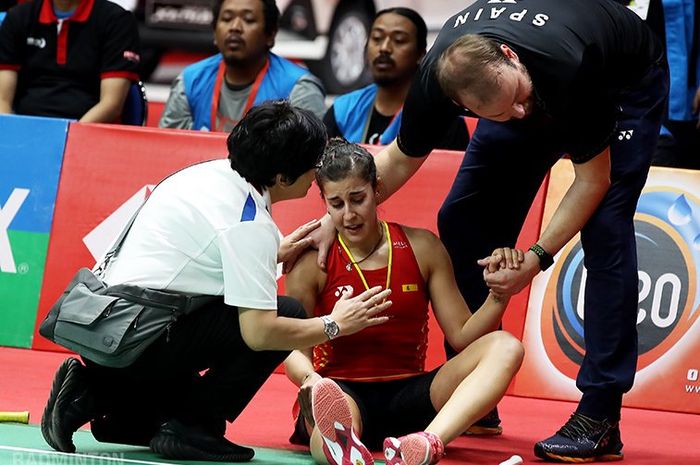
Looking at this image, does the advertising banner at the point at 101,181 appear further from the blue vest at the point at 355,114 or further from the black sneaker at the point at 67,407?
the black sneaker at the point at 67,407

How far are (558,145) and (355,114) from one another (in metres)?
2.59

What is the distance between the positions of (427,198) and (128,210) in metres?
1.35

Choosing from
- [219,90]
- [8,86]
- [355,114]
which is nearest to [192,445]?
[355,114]

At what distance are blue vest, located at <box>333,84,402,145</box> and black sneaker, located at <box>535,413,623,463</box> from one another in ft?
8.68

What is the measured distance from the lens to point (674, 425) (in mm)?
5266

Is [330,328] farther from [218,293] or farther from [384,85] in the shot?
[384,85]

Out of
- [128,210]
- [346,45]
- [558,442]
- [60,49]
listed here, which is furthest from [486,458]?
[346,45]

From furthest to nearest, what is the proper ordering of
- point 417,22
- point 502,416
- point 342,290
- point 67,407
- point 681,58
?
point 417,22 < point 681,58 < point 502,416 < point 342,290 < point 67,407

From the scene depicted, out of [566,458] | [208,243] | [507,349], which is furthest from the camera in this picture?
[566,458]

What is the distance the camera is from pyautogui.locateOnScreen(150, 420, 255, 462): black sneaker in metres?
3.87

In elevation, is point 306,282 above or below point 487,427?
above

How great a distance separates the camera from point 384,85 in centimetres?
688

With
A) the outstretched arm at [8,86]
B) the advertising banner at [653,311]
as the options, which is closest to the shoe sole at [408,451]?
the advertising banner at [653,311]

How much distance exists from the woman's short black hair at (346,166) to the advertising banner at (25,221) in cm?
228
